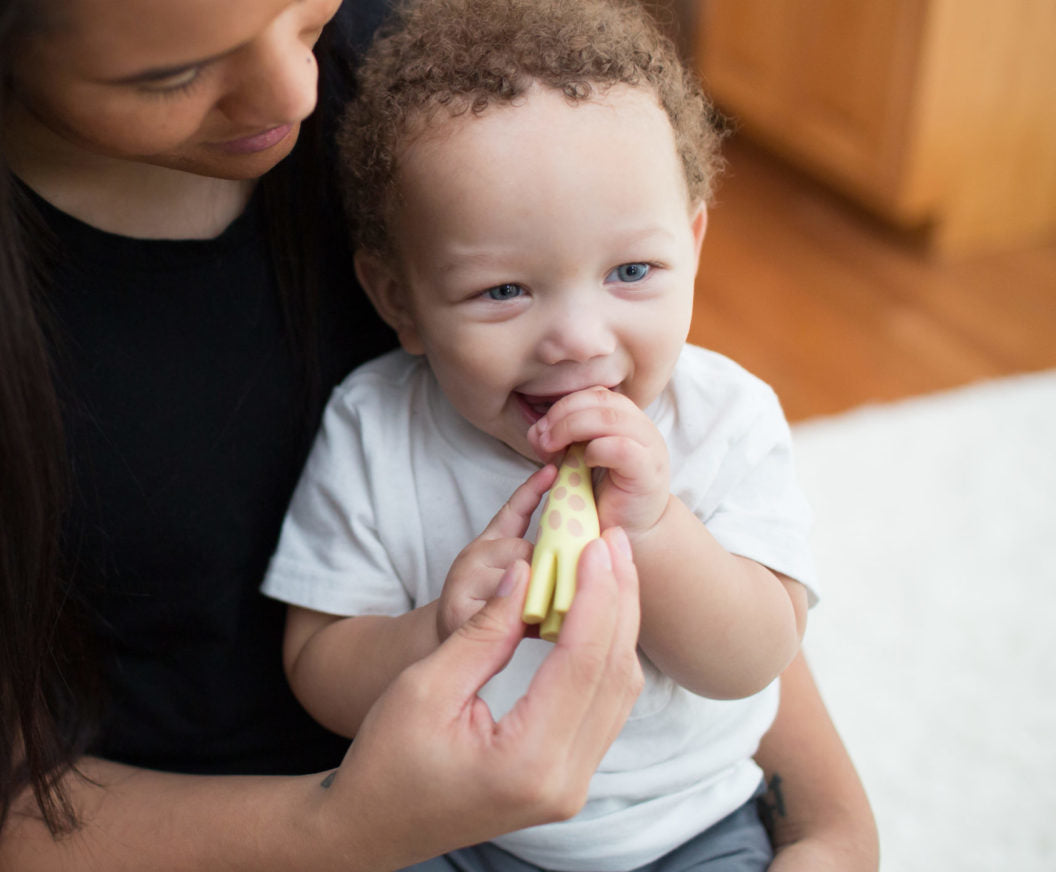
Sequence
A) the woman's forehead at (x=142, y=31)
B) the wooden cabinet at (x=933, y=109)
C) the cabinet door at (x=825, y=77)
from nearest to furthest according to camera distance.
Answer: the woman's forehead at (x=142, y=31) → the wooden cabinet at (x=933, y=109) → the cabinet door at (x=825, y=77)

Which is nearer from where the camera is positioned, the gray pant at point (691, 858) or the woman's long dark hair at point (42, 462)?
the woman's long dark hair at point (42, 462)

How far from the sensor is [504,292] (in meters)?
0.76

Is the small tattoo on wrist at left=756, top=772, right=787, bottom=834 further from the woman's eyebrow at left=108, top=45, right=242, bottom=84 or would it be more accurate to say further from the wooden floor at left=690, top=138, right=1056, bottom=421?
the wooden floor at left=690, top=138, right=1056, bottom=421

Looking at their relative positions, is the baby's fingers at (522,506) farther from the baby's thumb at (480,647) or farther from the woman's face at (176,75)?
the woman's face at (176,75)

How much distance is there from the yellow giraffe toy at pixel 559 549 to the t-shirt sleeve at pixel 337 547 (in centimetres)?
19

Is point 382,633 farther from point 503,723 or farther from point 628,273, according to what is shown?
point 628,273

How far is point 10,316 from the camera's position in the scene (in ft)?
2.13

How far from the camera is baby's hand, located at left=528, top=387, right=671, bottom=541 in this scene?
71 centimetres

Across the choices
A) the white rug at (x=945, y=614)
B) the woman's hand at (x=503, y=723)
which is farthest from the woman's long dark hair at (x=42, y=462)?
the white rug at (x=945, y=614)

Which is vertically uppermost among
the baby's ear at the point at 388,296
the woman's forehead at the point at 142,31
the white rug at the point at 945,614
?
the woman's forehead at the point at 142,31

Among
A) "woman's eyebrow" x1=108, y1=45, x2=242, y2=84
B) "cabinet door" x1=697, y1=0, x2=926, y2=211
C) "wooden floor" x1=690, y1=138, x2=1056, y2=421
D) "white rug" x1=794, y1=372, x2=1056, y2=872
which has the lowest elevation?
"wooden floor" x1=690, y1=138, x2=1056, y2=421

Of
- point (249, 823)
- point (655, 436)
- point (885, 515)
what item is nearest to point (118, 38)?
→ point (655, 436)

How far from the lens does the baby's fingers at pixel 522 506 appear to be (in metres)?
0.73

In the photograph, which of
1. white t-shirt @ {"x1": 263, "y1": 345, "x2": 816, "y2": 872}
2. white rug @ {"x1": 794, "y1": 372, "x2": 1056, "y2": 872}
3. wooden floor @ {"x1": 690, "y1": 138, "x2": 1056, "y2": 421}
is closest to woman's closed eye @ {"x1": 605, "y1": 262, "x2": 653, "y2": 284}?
white t-shirt @ {"x1": 263, "y1": 345, "x2": 816, "y2": 872}
